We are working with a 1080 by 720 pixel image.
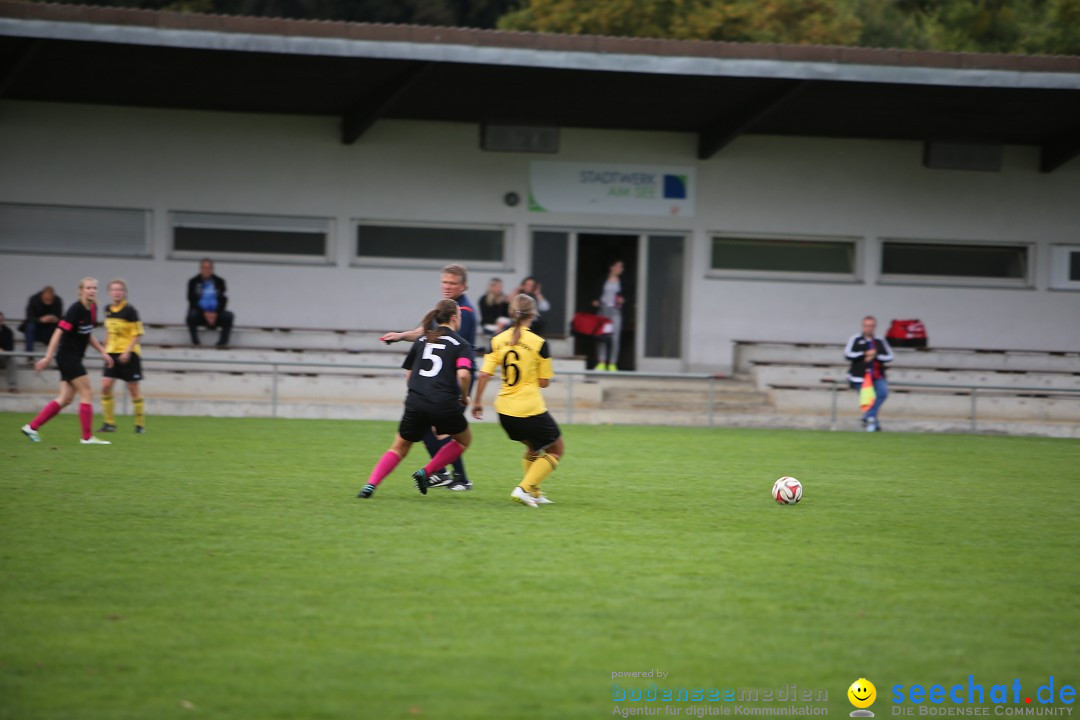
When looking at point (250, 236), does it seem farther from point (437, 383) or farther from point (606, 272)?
point (437, 383)

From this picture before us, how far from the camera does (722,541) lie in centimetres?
805

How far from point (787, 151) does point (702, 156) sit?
5.45 ft

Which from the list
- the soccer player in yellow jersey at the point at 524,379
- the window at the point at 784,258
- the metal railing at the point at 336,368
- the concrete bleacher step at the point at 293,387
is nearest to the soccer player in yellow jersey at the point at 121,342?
the metal railing at the point at 336,368

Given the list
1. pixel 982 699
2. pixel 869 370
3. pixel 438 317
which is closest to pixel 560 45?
pixel 869 370

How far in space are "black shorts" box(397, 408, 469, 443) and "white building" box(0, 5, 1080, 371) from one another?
417 inches

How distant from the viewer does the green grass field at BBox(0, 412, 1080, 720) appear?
4.84 metres

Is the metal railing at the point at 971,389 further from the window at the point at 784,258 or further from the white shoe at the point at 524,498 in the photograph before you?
the white shoe at the point at 524,498

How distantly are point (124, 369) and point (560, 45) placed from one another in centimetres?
842

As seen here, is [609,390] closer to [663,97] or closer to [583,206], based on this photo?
[583,206]

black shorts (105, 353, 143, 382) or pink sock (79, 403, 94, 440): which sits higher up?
black shorts (105, 353, 143, 382)

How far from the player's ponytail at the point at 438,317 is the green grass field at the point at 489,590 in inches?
53.1

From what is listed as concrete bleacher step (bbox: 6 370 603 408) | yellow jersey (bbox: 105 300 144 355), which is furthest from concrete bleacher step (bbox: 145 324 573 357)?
yellow jersey (bbox: 105 300 144 355)

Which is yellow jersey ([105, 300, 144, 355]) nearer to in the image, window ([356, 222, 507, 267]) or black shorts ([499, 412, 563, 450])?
black shorts ([499, 412, 563, 450])

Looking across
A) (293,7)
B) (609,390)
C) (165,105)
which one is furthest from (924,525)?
(293,7)
